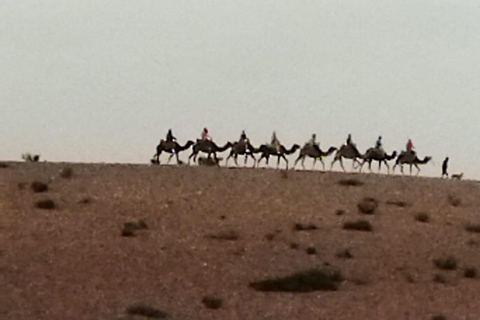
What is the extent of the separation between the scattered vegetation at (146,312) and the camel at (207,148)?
27235 millimetres

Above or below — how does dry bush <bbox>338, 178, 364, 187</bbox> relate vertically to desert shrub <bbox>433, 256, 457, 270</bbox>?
above

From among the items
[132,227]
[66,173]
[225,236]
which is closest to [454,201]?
[225,236]

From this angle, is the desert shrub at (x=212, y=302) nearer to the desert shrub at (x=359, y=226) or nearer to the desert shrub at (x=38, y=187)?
the desert shrub at (x=359, y=226)

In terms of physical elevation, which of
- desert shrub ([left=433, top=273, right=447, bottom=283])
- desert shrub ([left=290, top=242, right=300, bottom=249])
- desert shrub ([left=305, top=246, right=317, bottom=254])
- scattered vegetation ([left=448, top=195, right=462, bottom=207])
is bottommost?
desert shrub ([left=433, top=273, right=447, bottom=283])

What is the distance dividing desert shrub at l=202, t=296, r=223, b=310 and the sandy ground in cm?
24

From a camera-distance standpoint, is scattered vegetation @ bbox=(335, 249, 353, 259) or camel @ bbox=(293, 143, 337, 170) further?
camel @ bbox=(293, 143, 337, 170)

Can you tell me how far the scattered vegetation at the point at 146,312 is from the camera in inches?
989

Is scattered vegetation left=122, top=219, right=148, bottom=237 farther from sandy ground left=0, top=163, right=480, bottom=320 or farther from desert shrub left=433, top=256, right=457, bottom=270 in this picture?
desert shrub left=433, top=256, right=457, bottom=270

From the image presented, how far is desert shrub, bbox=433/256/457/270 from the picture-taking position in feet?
105

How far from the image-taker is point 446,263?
31.9m

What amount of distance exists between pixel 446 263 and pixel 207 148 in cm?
2217

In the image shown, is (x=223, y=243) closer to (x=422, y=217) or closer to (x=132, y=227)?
(x=132, y=227)

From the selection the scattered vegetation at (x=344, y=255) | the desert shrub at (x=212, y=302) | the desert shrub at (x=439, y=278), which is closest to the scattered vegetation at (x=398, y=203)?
the scattered vegetation at (x=344, y=255)

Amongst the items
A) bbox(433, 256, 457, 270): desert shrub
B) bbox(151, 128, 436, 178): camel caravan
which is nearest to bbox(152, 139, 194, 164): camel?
bbox(151, 128, 436, 178): camel caravan
